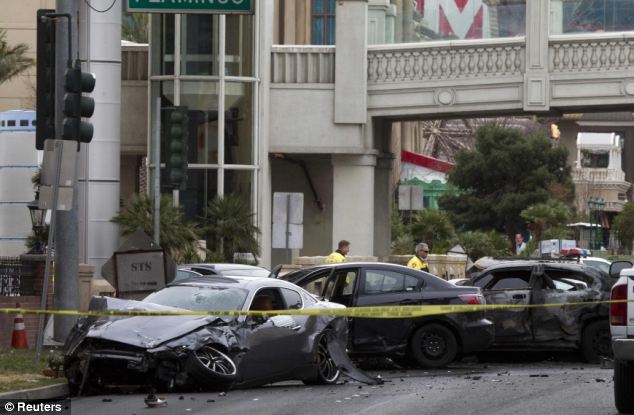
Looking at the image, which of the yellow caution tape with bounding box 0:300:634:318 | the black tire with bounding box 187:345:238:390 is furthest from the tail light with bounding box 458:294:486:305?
the black tire with bounding box 187:345:238:390

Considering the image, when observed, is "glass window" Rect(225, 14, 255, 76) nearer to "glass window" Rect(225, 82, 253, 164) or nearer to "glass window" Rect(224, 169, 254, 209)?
"glass window" Rect(225, 82, 253, 164)

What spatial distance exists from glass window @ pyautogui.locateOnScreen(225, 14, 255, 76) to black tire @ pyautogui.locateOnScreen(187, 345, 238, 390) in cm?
2140

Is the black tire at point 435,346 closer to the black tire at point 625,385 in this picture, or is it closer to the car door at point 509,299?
the car door at point 509,299

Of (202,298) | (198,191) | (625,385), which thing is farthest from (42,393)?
(198,191)

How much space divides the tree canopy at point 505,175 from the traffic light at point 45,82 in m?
50.8

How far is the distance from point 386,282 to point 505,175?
165 ft

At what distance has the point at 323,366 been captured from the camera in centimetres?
1783

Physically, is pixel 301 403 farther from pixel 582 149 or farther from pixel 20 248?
pixel 582 149

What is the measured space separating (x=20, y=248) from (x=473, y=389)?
70.2 ft

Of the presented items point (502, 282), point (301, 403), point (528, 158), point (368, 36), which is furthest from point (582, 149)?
point (301, 403)

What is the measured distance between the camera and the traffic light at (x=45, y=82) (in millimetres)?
19297

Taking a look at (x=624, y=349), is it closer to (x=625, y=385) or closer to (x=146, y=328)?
(x=625, y=385)

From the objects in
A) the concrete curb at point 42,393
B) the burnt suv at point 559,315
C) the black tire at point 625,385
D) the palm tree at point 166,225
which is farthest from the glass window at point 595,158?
the black tire at point 625,385

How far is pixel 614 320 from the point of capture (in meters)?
14.0
